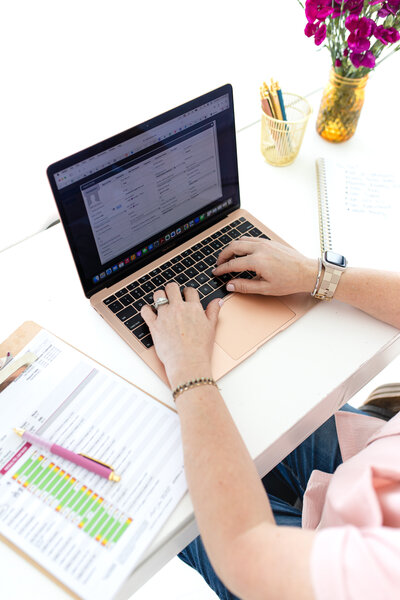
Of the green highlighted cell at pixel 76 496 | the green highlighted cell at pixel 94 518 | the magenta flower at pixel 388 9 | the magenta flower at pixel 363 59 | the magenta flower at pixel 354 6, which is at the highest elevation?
the magenta flower at pixel 354 6

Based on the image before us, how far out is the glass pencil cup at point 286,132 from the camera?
971 mm

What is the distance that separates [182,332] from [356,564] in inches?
15.1

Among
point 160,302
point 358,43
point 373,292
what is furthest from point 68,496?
point 358,43

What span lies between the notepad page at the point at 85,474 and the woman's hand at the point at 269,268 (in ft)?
0.89

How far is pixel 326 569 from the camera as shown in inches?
16.9

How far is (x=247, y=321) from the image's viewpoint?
2.47ft

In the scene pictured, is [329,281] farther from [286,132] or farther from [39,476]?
[39,476]

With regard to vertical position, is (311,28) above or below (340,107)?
above

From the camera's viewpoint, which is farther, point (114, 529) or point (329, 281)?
point (329, 281)

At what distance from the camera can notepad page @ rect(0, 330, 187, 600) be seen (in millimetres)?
521

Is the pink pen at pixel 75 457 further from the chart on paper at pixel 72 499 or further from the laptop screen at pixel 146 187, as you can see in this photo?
the laptop screen at pixel 146 187

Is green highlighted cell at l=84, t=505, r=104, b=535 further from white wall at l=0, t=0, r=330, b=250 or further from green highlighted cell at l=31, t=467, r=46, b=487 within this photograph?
white wall at l=0, t=0, r=330, b=250

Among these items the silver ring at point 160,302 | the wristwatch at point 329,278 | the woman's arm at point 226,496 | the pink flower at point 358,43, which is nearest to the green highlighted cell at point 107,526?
the woman's arm at point 226,496

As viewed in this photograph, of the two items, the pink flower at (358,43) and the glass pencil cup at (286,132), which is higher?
the pink flower at (358,43)
